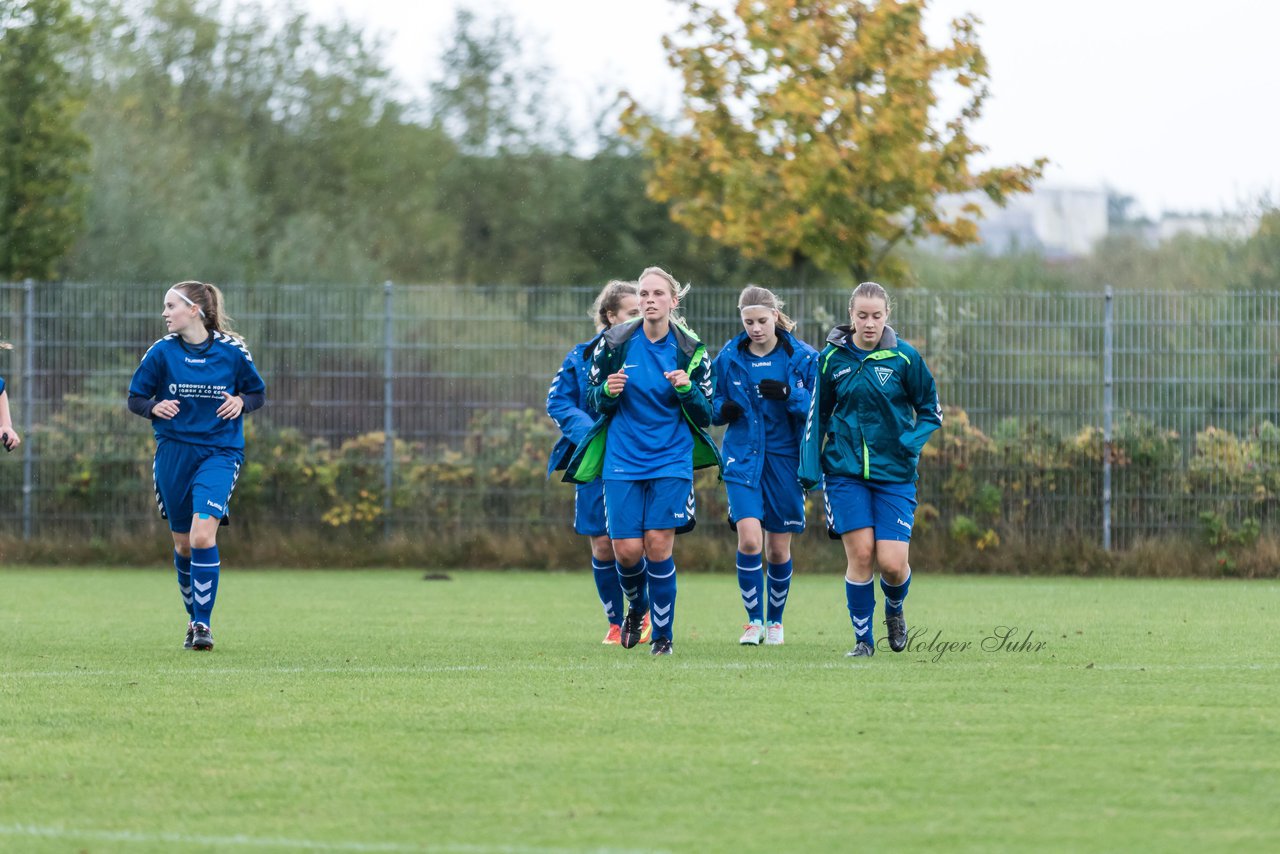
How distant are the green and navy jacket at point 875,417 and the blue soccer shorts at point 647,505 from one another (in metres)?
0.65

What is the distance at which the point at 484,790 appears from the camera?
6004 mm

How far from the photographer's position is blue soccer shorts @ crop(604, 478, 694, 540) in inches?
396

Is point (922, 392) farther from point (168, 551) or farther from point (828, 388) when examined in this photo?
point (168, 551)

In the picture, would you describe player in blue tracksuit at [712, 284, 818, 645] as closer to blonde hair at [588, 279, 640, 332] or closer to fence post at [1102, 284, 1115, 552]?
blonde hair at [588, 279, 640, 332]

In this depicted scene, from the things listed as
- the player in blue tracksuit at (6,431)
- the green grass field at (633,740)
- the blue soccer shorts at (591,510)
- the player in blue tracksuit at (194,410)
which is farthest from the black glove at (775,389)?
the player in blue tracksuit at (6,431)

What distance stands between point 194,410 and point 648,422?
8.58ft

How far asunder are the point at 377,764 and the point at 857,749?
1.61 m

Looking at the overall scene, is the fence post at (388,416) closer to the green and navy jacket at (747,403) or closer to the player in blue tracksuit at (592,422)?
the player in blue tracksuit at (592,422)

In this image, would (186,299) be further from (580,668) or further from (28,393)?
(28,393)

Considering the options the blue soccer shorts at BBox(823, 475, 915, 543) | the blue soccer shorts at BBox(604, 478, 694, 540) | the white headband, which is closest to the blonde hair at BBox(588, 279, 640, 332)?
the blue soccer shorts at BBox(604, 478, 694, 540)

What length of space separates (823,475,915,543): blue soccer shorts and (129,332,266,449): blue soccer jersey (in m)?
3.34

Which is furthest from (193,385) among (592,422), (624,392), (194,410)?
(624,392)

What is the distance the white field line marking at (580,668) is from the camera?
9258mm

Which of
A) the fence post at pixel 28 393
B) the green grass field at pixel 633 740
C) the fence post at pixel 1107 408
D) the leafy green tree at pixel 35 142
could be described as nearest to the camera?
the green grass field at pixel 633 740
